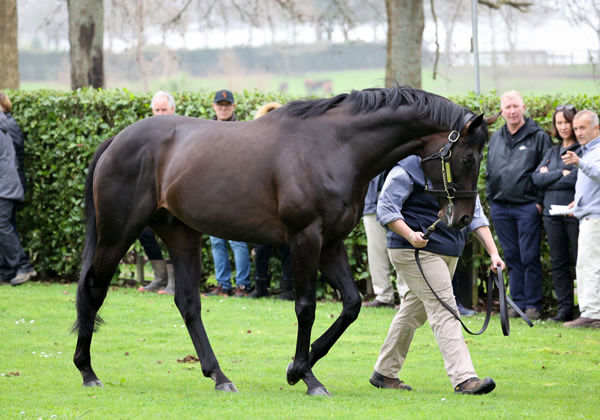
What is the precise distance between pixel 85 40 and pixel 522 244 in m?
8.85

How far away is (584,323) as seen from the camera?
829 centimetres

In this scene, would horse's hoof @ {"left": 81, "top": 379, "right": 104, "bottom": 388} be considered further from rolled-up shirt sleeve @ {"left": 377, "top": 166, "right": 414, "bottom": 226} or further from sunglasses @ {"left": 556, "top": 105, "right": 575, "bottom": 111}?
sunglasses @ {"left": 556, "top": 105, "right": 575, "bottom": 111}

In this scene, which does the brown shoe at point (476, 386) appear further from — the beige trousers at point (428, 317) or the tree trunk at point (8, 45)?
the tree trunk at point (8, 45)

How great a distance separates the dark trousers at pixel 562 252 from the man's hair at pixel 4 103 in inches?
294

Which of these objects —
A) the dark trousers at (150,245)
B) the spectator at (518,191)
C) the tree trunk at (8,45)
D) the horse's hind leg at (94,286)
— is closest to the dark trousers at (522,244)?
the spectator at (518,191)

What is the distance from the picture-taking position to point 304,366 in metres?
5.32

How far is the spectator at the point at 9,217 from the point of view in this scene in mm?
10711

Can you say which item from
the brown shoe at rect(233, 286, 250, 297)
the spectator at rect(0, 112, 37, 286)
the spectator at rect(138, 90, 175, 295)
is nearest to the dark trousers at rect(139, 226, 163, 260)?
the spectator at rect(138, 90, 175, 295)

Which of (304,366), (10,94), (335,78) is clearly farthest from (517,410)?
(335,78)

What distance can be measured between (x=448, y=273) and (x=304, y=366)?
46.3 inches

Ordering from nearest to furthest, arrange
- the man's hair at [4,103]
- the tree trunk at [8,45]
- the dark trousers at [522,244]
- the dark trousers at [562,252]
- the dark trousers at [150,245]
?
the dark trousers at [562,252] < the dark trousers at [522,244] < the dark trousers at [150,245] < the man's hair at [4,103] < the tree trunk at [8,45]

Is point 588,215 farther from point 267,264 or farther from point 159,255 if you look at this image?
point 159,255

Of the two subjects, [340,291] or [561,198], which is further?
[561,198]

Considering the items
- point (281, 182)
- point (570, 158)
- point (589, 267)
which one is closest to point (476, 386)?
point (281, 182)
